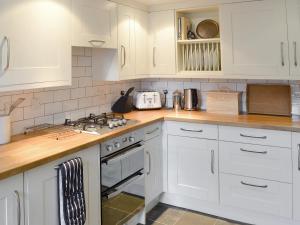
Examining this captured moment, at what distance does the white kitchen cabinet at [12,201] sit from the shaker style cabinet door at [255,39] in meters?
2.15

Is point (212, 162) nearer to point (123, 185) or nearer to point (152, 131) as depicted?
point (152, 131)

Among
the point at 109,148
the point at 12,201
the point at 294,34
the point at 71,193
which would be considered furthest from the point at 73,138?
the point at 294,34

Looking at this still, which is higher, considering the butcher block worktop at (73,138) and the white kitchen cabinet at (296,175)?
the butcher block worktop at (73,138)

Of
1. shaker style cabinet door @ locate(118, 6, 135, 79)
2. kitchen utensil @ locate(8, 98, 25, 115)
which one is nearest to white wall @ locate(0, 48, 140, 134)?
kitchen utensil @ locate(8, 98, 25, 115)

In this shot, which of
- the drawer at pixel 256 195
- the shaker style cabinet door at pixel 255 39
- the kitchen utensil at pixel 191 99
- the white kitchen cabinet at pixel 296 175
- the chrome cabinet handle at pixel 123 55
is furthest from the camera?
the kitchen utensil at pixel 191 99

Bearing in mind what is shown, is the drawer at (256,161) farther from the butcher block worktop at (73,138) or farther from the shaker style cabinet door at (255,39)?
the shaker style cabinet door at (255,39)

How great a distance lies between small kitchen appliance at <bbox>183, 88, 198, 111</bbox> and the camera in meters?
3.41

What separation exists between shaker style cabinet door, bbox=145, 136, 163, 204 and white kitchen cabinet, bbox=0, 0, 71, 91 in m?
1.03

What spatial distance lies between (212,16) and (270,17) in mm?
713

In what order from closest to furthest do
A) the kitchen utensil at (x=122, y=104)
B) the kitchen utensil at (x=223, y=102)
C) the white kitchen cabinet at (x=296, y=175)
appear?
the white kitchen cabinet at (x=296, y=175) < the kitchen utensil at (x=223, y=102) < the kitchen utensil at (x=122, y=104)

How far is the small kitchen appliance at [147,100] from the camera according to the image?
3.46m

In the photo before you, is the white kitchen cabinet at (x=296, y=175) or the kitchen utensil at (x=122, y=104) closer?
the white kitchen cabinet at (x=296, y=175)

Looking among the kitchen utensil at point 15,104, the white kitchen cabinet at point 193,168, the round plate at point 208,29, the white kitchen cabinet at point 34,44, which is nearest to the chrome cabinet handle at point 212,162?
the white kitchen cabinet at point 193,168

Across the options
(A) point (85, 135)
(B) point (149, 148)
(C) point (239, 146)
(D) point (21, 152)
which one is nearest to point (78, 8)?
(A) point (85, 135)
